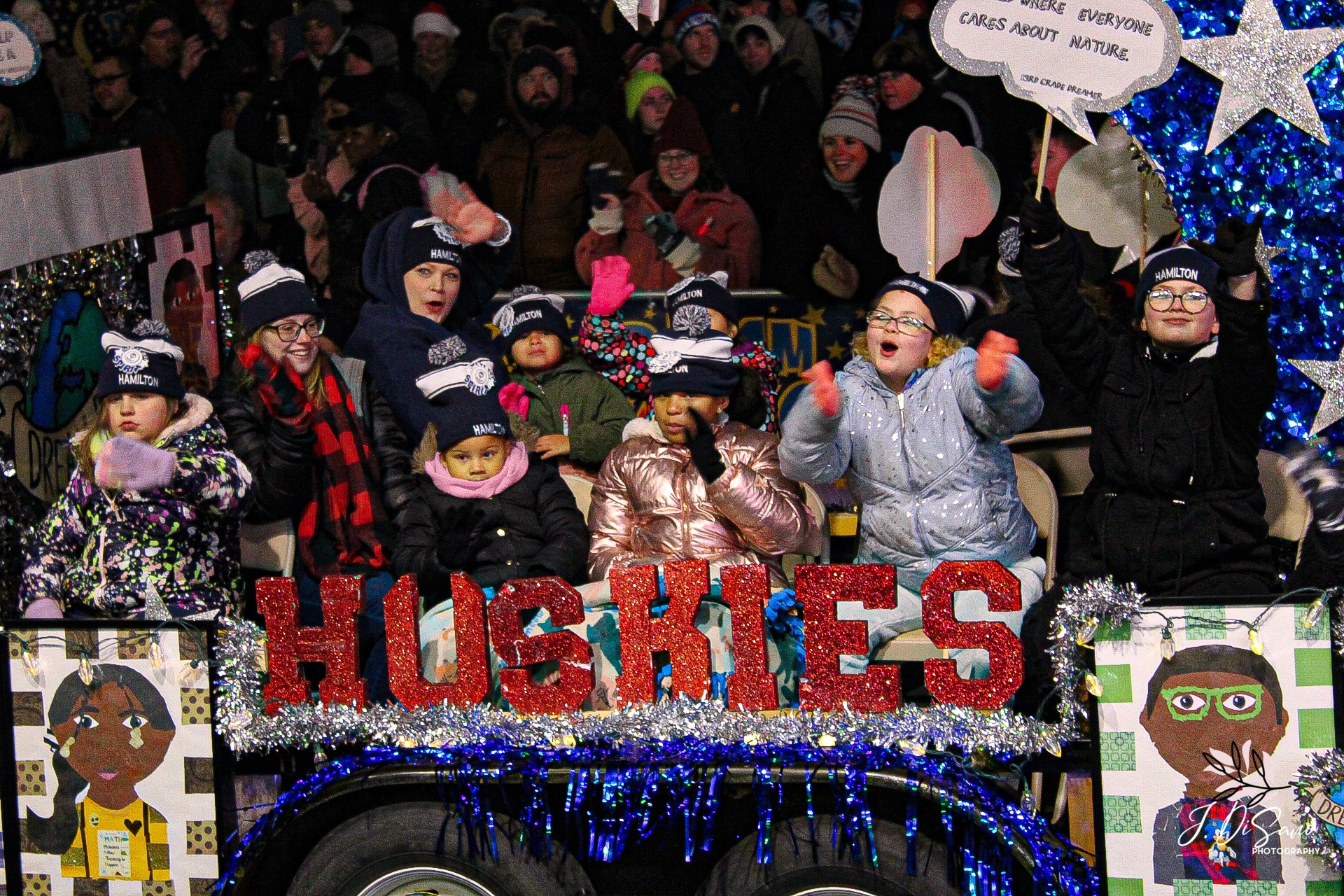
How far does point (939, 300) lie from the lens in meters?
4.66

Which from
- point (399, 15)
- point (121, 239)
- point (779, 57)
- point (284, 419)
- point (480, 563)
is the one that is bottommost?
point (480, 563)

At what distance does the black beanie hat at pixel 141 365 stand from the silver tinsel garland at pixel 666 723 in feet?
2.88

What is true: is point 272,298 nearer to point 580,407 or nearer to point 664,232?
point 580,407

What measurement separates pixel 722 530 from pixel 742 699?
85 centimetres

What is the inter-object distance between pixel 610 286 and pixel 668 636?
8.64 feet

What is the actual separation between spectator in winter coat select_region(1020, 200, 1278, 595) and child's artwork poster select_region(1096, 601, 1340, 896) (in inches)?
18.0

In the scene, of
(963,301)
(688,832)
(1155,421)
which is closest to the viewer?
(688,832)

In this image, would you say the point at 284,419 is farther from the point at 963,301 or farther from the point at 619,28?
the point at 619,28

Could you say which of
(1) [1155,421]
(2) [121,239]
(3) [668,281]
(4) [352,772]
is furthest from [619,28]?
(4) [352,772]

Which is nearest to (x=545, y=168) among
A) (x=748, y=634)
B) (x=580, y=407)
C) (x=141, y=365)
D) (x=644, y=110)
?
(x=644, y=110)

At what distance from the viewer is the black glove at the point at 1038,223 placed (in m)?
4.32

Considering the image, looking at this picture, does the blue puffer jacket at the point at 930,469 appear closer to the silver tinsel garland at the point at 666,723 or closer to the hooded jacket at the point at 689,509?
the hooded jacket at the point at 689,509

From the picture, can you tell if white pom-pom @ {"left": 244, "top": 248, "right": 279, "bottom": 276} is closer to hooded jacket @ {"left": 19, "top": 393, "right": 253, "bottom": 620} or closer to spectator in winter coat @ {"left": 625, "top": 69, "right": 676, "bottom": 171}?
hooded jacket @ {"left": 19, "top": 393, "right": 253, "bottom": 620}

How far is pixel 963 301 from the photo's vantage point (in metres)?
4.74
